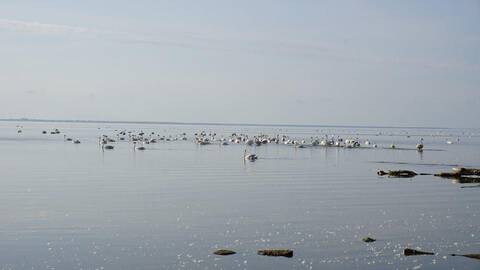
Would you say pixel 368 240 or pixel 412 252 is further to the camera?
pixel 368 240

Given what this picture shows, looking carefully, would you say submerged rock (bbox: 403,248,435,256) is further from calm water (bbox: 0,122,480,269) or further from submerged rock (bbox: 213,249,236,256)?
submerged rock (bbox: 213,249,236,256)

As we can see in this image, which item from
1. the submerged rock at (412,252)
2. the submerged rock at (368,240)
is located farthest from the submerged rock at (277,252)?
the submerged rock at (412,252)

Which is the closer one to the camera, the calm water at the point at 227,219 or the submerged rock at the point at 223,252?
the calm water at the point at 227,219

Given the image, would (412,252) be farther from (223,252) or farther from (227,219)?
(227,219)

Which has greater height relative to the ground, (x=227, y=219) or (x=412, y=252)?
(x=227, y=219)

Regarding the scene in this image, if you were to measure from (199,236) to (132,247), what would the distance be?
2.74 meters

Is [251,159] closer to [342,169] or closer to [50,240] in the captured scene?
[342,169]

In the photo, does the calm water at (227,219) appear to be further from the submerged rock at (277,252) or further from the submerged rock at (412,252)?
the submerged rock at (277,252)

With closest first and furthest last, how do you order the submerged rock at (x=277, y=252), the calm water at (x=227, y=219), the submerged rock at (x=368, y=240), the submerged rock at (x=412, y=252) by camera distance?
the calm water at (x=227, y=219), the submerged rock at (x=277, y=252), the submerged rock at (x=412, y=252), the submerged rock at (x=368, y=240)

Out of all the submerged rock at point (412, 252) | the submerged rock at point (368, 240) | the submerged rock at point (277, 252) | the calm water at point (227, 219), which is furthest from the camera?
the submerged rock at point (368, 240)

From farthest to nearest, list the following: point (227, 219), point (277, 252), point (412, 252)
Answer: point (227, 219), point (412, 252), point (277, 252)

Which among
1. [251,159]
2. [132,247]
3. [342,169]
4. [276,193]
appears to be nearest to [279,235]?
[132,247]

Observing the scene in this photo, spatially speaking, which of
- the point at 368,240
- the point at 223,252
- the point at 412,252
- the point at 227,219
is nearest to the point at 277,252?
the point at 223,252

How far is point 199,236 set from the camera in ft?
74.1
